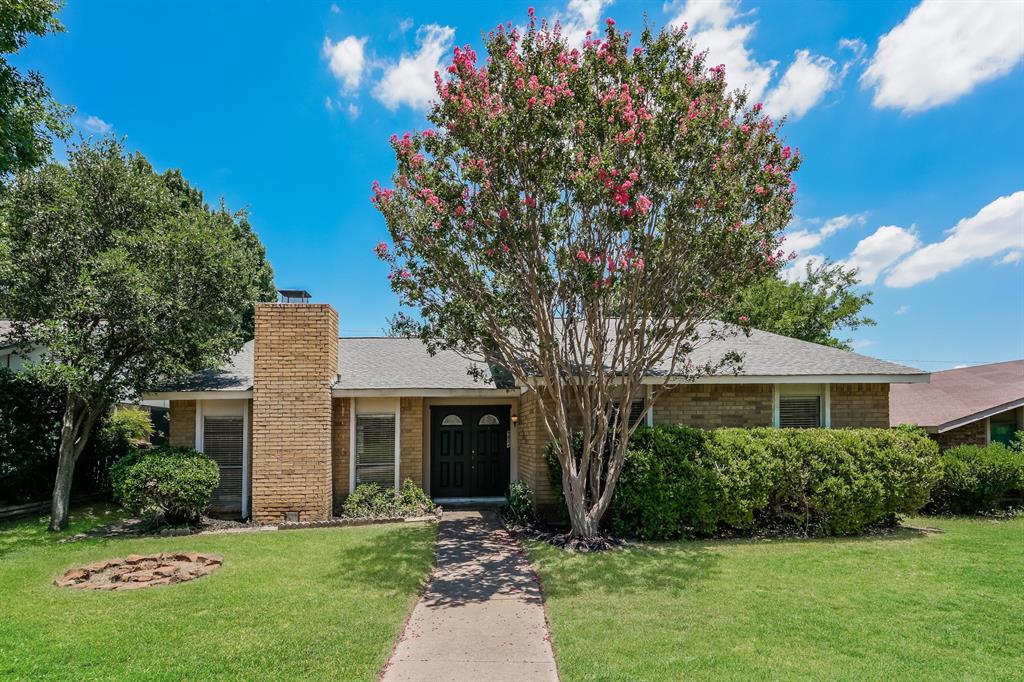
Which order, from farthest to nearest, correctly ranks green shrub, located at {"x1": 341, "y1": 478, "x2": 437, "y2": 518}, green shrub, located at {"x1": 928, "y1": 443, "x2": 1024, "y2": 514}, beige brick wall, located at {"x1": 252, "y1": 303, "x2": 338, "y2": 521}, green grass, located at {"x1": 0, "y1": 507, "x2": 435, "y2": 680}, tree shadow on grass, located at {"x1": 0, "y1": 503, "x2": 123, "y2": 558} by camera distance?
green shrub, located at {"x1": 341, "y1": 478, "x2": 437, "y2": 518} → green shrub, located at {"x1": 928, "y1": 443, "x2": 1024, "y2": 514} → beige brick wall, located at {"x1": 252, "y1": 303, "x2": 338, "y2": 521} → tree shadow on grass, located at {"x1": 0, "y1": 503, "x2": 123, "y2": 558} → green grass, located at {"x1": 0, "y1": 507, "x2": 435, "y2": 680}

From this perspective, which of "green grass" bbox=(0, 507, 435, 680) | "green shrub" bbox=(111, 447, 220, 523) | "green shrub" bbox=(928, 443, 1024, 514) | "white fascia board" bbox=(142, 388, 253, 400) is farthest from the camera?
"green shrub" bbox=(928, 443, 1024, 514)

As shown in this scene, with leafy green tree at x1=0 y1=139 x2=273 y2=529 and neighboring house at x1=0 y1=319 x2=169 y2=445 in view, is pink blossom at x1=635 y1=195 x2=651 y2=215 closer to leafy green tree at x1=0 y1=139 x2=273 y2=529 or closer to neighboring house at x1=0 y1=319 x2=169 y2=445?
leafy green tree at x1=0 y1=139 x2=273 y2=529

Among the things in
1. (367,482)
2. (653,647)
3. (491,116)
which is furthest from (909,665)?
(367,482)

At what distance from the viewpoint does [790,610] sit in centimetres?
574

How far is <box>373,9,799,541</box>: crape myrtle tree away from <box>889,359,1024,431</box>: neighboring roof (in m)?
7.69

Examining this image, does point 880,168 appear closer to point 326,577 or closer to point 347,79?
point 347,79

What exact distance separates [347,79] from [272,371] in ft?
18.7

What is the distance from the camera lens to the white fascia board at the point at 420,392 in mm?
11117

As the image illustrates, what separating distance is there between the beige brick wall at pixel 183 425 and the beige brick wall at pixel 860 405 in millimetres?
12829

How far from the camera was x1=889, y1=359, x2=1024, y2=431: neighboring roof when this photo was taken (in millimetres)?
12586

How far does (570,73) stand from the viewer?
25.1 ft

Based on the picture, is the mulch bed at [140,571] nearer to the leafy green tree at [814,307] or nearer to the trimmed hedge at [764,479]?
the trimmed hedge at [764,479]

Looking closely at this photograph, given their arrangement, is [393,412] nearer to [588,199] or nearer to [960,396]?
[588,199]

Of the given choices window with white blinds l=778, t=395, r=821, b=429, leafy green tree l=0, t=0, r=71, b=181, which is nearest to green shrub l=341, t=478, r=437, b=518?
window with white blinds l=778, t=395, r=821, b=429
